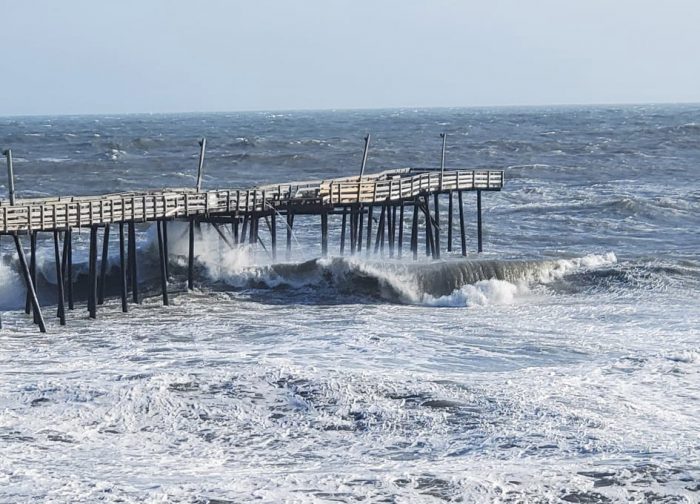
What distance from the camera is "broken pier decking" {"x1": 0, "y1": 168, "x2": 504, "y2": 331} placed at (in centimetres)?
3906

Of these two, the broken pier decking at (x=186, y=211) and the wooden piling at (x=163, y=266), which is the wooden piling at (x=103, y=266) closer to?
the broken pier decking at (x=186, y=211)

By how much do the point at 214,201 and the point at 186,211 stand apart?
4.23 ft

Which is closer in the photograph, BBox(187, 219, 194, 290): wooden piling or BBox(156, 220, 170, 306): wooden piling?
BBox(156, 220, 170, 306): wooden piling

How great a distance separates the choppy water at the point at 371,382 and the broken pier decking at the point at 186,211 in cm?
141

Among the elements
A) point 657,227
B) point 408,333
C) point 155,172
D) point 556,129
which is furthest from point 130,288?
point 556,129

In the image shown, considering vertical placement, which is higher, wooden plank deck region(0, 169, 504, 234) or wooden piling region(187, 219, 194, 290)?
wooden plank deck region(0, 169, 504, 234)

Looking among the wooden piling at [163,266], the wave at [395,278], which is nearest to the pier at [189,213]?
the wooden piling at [163,266]

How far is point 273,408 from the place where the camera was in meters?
29.7

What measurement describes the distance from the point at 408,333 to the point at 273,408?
10.3 meters

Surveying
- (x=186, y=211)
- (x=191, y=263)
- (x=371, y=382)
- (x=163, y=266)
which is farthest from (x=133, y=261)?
(x=371, y=382)

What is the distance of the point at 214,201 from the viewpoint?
146 ft

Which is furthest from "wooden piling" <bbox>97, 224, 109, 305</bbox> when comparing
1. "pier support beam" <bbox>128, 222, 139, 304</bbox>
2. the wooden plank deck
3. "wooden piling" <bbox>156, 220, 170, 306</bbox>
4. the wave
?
the wave

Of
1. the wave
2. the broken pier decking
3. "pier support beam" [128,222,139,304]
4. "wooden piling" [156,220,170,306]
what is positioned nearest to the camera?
the broken pier decking

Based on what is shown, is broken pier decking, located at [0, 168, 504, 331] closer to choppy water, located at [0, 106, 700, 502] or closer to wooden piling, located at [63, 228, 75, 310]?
wooden piling, located at [63, 228, 75, 310]
